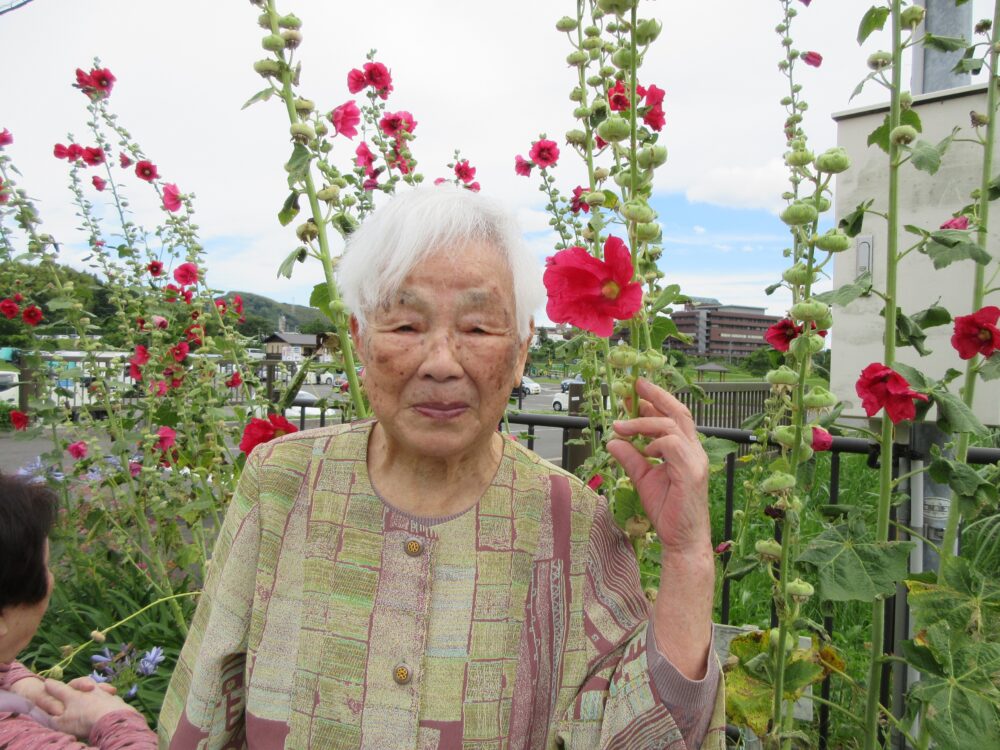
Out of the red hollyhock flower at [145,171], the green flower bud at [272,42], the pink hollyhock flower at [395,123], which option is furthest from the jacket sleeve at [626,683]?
the red hollyhock flower at [145,171]

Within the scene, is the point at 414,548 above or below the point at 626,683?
above

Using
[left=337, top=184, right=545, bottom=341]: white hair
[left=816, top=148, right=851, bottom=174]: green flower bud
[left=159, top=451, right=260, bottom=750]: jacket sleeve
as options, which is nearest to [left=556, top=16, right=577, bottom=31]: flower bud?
[left=337, top=184, right=545, bottom=341]: white hair

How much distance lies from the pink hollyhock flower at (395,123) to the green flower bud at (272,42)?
0.95 m

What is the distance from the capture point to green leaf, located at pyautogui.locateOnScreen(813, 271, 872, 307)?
1.37 meters

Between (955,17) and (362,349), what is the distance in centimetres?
205

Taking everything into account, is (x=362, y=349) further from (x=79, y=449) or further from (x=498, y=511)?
(x=79, y=449)

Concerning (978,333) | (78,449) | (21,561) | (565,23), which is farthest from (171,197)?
(978,333)

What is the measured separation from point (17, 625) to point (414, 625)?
3.73 ft

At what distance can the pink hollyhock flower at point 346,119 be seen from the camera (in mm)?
1872

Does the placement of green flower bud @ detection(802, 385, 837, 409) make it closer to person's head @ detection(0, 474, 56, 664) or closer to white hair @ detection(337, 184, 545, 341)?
white hair @ detection(337, 184, 545, 341)

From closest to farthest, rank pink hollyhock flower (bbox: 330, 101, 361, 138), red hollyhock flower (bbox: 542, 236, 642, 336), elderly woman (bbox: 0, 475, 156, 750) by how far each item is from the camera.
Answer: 1. red hollyhock flower (bbox: 542, 236, 642, 336)
2. elderly woman (bbox: 0, 475, 156, 750)
3. pink hollyhock flower (bbox: 330, 101, 361, 138)

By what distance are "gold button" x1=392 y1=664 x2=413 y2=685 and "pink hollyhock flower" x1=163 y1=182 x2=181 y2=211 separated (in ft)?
8.40

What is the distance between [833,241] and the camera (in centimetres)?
126

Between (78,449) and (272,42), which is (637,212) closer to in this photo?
(272,42)
